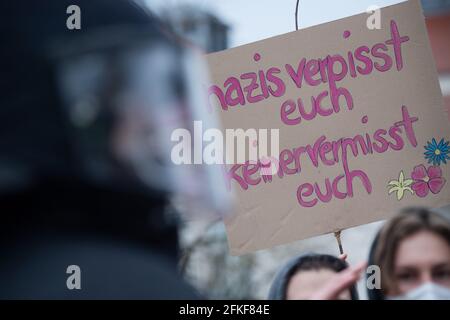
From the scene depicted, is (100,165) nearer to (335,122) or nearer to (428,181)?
(335,122)

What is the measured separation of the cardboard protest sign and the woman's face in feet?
0.44

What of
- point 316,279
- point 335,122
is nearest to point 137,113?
point 335,122

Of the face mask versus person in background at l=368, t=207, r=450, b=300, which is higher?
person in background at l=368, t=207, r=450, b=300

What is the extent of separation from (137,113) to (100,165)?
8.2 inches

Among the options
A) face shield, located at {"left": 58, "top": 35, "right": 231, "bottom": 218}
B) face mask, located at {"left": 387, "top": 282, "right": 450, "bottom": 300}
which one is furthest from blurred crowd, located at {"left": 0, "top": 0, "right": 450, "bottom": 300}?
face mask, located at {"left": 387, "top": 282, "right": 450, "bottom": 300}

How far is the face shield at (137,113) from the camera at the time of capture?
267cm

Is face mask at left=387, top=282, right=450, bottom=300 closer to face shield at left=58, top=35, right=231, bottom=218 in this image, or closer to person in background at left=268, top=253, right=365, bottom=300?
person in background at left=268, top=253, right=365, bottom=300

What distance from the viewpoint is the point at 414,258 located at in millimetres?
2562

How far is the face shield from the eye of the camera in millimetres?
2672

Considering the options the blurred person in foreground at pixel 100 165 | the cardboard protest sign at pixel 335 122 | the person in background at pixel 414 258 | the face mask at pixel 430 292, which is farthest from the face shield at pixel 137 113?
the face mask at pixel 430 292

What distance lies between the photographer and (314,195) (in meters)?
2.71
